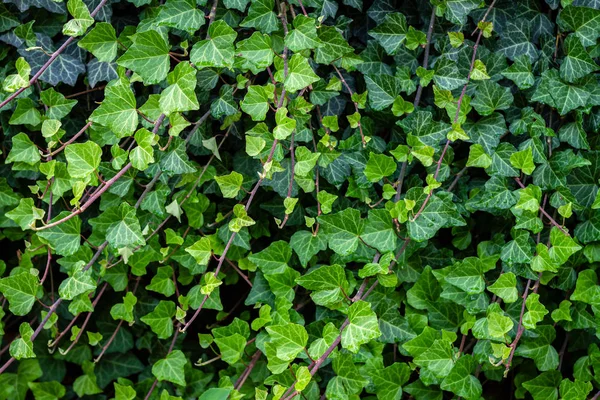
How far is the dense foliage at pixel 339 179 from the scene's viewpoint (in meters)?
1.25

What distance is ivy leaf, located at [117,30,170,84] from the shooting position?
1198 millimetres

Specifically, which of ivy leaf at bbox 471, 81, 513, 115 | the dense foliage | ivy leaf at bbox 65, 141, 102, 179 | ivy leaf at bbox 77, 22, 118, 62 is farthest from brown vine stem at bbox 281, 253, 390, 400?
ivy leaf at bbox 77, 22, 118, 62

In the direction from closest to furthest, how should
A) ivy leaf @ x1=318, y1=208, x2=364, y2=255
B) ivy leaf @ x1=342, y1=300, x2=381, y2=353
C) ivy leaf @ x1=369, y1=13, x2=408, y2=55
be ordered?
ivy leaf @ x1=342, y1=300, x2=381, y2=353 < ivy leaf @ x1=318, y1=208, x2=364, y2=255 < ivy leaf @ x1=369, y1=13, x2=408, y2=55

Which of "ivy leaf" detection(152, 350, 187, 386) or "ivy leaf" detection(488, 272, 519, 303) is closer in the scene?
"ivy leaf" detection(488, 272, 519, 303)

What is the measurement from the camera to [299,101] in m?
1.31

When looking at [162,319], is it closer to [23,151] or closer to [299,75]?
[23,151]

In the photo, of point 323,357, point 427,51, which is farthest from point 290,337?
point 427,51

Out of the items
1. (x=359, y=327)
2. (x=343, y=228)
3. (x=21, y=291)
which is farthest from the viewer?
(x=21, y=291)

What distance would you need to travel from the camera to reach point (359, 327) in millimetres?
1176

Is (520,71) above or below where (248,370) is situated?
above

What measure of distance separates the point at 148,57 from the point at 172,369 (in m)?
0.68

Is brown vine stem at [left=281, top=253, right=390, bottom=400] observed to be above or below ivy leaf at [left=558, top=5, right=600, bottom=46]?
below

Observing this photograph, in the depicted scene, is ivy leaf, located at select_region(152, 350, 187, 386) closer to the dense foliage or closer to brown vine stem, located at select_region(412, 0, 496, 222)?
the dense foliage

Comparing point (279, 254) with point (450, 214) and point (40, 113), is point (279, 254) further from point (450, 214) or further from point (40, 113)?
point (40, 113)
